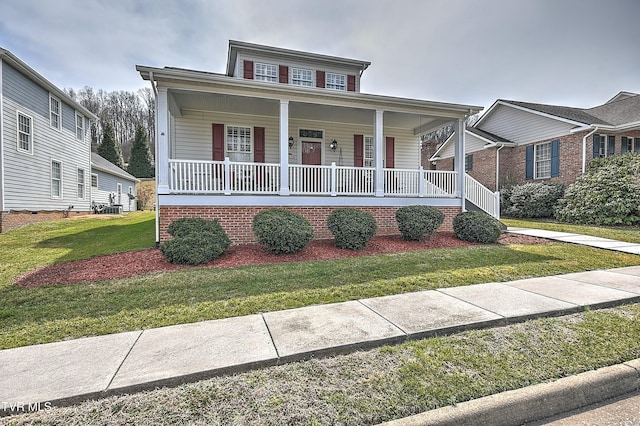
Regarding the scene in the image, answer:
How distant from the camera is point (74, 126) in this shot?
55.8 feet

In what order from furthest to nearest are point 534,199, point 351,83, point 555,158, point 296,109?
point 555,158 → point 534,199 → point 351,83 → point 296,109

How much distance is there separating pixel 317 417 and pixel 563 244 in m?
9.06

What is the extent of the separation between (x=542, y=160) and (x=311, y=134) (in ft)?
41.8

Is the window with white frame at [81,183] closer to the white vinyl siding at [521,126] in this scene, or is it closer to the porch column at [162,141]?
the porch column at [162,141]

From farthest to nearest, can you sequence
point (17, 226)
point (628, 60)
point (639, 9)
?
point (628, 60)
point (17, 226)
point (639, 9)

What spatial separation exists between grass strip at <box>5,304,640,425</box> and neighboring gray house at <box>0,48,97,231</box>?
45.0ft

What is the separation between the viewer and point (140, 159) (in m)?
39.1

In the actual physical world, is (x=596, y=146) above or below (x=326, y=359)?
above

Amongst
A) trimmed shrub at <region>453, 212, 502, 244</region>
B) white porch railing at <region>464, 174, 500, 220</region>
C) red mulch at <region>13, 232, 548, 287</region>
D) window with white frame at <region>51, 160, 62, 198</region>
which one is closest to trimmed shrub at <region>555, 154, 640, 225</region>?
white porch railing at <region>464, 174, 500, 220</region>

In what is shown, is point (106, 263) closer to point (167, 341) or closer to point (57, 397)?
point (167, 341)

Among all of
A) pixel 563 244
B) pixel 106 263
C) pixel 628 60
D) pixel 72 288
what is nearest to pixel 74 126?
pixel 106 263

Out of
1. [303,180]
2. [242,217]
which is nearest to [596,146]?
[303,180]

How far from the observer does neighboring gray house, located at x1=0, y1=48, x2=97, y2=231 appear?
11.5 meters

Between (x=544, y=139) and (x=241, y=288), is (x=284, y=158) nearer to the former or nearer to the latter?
(x=241, y=288)
